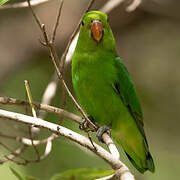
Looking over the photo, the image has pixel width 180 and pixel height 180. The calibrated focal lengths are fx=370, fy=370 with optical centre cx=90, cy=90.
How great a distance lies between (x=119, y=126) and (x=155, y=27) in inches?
127

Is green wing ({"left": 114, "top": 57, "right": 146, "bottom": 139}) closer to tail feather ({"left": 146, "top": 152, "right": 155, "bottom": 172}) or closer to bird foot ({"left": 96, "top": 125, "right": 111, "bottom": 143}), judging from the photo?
tail feather ({"left": 146, "top": 152, "right": 155, "bottom": 172})

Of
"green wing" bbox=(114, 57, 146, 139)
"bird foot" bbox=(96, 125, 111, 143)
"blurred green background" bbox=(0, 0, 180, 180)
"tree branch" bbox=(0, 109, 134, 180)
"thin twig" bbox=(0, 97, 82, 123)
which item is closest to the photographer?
"tree branch" bbox=(0, 109, 134, 180)

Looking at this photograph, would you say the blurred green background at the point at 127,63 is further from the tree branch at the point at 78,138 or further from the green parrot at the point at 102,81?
the tree branch at the point at 78,138

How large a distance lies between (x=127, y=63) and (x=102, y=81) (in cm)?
308

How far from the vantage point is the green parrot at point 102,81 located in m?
2.84

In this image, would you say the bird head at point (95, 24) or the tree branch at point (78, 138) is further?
the bird head at point (95, 24)

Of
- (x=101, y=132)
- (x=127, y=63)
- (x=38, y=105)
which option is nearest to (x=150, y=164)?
(x=101, y=132)

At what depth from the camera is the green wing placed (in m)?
3.02

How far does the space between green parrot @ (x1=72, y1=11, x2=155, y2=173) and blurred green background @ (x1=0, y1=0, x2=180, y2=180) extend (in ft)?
4.59

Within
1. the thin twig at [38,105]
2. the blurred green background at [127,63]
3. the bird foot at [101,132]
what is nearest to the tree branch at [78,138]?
the thin twig at [38,105]

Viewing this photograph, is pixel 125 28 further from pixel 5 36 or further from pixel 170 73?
pixel 5 36

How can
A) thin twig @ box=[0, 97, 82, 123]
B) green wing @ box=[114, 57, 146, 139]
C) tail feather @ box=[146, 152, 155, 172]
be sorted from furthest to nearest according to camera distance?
tail feather @ box=[146, 152, 155, 172]
green wing @ box=[114, 57, 146, 139]
thin twig @ box=[0, 97, 82, 123]

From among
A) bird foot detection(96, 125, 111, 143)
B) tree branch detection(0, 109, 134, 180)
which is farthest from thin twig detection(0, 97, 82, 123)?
bird foot detection(96, 125, 111, 143)

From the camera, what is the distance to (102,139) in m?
2.54
